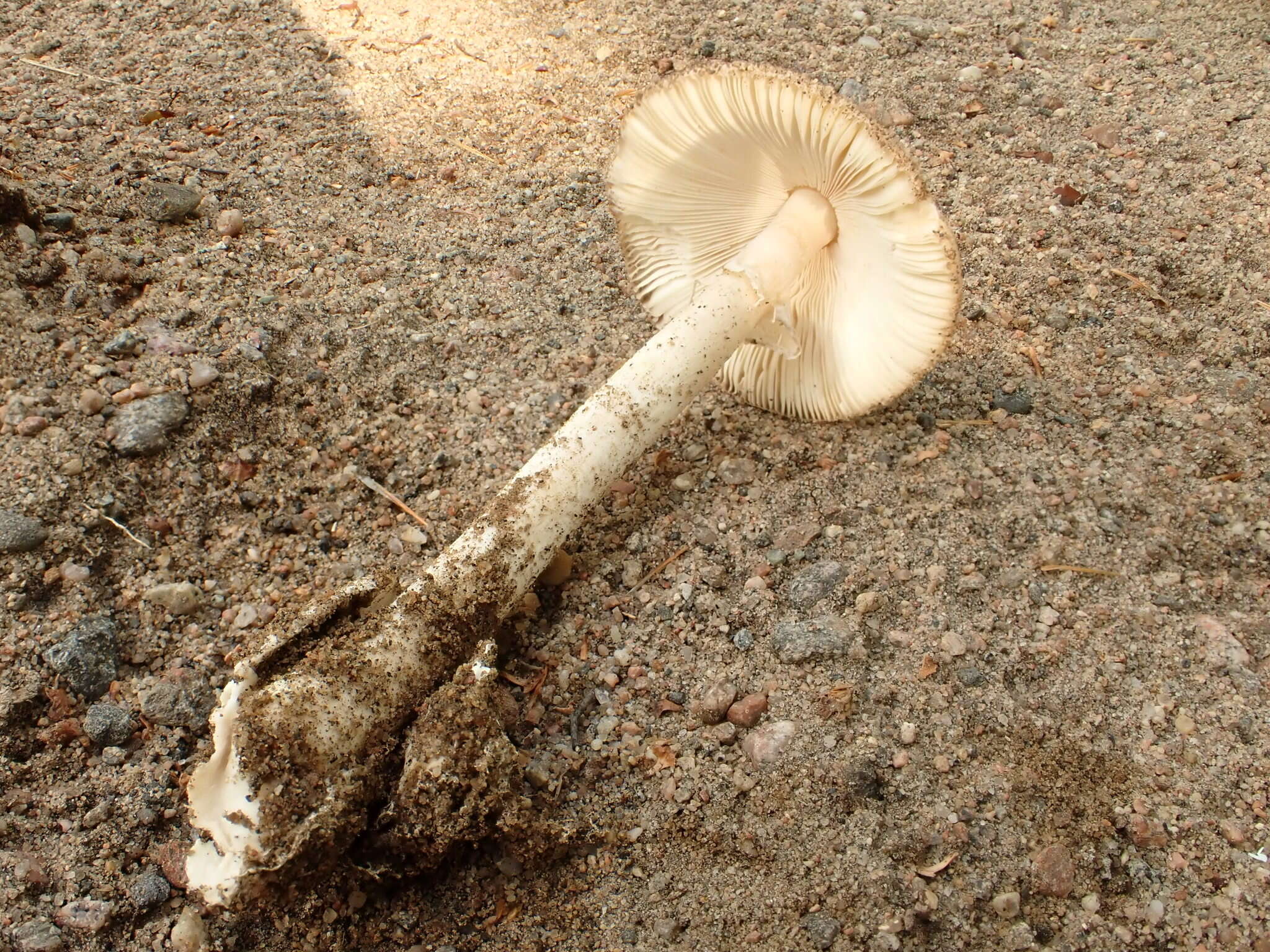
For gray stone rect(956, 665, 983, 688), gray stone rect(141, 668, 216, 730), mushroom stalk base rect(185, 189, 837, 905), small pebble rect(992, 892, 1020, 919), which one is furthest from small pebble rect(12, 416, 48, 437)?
small pebble rect(992, 892, 1020, 919)

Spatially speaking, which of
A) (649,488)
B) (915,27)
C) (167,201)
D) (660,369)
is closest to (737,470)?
(649,488)

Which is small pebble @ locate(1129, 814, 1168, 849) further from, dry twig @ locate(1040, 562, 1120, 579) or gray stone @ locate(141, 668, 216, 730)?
gray stone @ locate(141, 668, 216, 730)

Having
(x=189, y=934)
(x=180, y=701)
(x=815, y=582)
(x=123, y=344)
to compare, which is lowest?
(x=189, y=934)

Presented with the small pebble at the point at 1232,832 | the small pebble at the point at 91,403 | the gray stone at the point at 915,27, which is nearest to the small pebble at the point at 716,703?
the small pebble at the point at 1232,832

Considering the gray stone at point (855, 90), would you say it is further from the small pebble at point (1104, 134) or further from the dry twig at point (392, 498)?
the dry twig at point (392, 498)

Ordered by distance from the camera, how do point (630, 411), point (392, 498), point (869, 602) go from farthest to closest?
1. point (392, 498)
2. point (630, 411)
3. point (869, 602)

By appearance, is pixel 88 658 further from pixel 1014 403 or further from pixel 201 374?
pixel 1014 403

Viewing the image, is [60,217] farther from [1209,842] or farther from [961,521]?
[1209,842]

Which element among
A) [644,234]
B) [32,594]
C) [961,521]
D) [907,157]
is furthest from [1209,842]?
[32,594]
